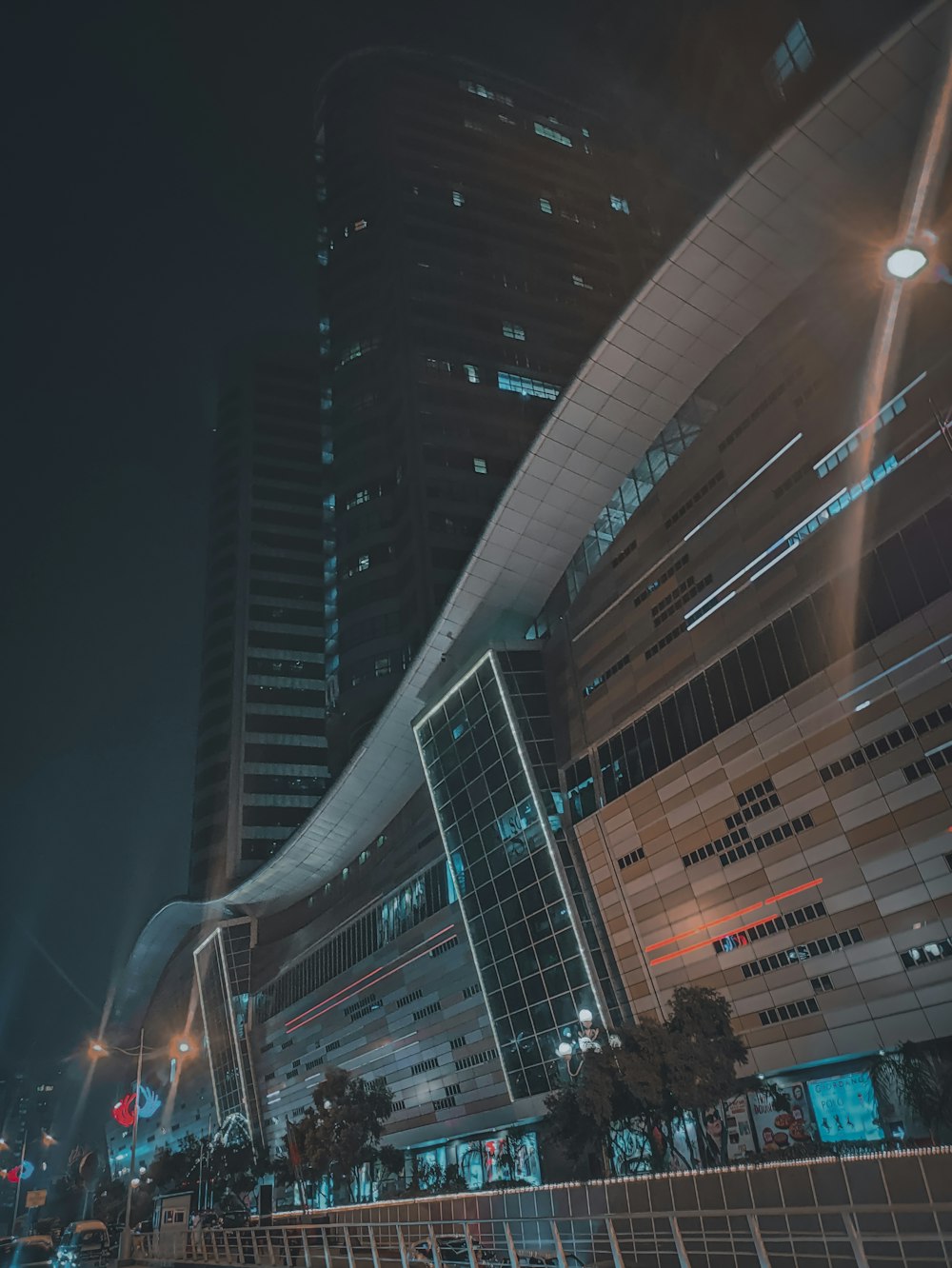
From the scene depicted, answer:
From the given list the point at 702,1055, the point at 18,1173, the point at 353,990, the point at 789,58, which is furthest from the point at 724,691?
the point at 18,1173

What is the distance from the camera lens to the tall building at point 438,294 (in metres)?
84.6

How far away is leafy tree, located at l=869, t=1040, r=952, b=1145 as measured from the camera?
982 inches

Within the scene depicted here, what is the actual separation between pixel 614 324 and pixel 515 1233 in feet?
Result: 110

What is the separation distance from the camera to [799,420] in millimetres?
33312

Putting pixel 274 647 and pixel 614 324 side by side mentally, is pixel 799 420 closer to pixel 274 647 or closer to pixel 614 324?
pixel 614 324

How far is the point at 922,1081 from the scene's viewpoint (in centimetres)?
2559

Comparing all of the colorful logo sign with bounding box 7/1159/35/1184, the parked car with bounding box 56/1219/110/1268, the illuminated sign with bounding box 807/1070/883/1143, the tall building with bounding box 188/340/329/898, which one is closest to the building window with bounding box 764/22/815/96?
the illuminated sign with bounding box 807/1070/883/1143

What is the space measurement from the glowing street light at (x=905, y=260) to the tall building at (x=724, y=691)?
511 inches

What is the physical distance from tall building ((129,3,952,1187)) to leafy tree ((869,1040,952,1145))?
54cm

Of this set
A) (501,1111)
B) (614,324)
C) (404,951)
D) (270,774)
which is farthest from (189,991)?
(614,324)

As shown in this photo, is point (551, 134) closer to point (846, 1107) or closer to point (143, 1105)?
point (846, 1107)

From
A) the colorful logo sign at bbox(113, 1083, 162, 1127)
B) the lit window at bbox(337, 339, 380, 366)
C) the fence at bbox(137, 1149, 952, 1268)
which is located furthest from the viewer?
the colorful logo sign at bbox(113, 1083, 162, 1127)

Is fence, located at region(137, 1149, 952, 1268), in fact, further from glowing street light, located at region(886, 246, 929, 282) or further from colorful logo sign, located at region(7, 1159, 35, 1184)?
colorful logo sign, located at region(7, 1159, 35, 1184)

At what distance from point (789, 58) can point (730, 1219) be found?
5836cm
